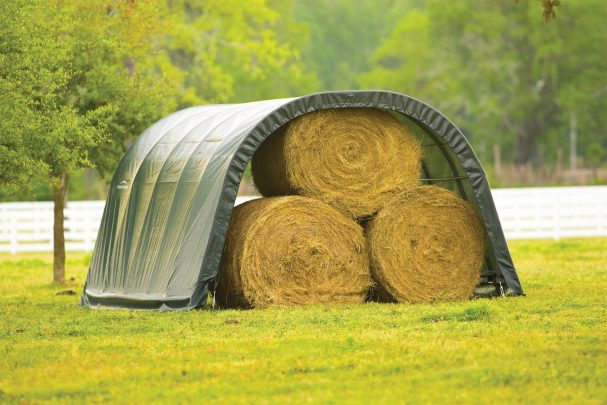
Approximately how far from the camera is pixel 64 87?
1792cm

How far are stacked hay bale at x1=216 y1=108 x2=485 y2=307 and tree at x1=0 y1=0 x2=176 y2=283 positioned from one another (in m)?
2.38

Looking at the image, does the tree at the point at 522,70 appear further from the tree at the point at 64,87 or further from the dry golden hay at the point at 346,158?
the dry golden hay at the point at 346,158

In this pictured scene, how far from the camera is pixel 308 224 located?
13.9 metres

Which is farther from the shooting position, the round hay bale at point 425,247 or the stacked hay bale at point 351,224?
the round hay bale at point 425,247

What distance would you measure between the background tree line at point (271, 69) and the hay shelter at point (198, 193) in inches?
35.6

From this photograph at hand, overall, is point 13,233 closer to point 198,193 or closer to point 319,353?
point 198,193

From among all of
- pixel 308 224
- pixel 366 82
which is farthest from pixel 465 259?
pixel 366 82

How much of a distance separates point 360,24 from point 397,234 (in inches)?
2999

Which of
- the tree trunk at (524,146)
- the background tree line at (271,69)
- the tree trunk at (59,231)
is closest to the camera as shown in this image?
the background tree line at (271,69)

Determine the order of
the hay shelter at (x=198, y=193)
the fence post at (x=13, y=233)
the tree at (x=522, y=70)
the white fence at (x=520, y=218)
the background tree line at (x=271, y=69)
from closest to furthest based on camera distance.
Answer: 1. the hay shelter at (x=198, y=193)
2. the background tree line at (x=271, y=69)
3. the white fence at (x=520, y=218)
4. the fence post at (x=13, y=233)
5. the tree at (x=522, y=70)

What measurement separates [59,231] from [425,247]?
7.50m

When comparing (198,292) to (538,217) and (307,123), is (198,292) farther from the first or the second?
(538,217)

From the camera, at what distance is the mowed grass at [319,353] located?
28.2 ft

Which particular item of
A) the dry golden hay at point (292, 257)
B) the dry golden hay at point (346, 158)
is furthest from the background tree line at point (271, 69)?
the dry golden hay at point (292, 257)
